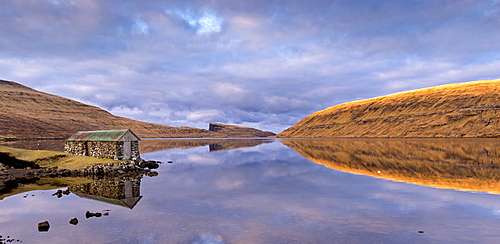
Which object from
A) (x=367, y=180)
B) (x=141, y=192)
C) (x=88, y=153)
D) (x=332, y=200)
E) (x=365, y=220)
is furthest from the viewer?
(x=88, y=153)

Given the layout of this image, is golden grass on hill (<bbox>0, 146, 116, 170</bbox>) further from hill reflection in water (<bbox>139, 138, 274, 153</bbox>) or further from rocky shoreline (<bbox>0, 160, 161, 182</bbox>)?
hill reflection in water (<bbox>139, 138, 274, 153</bbox>)

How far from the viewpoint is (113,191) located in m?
22.5

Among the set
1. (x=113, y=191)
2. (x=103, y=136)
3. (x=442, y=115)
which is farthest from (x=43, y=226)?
(x=442, y=115)

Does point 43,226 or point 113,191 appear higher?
point 113,191

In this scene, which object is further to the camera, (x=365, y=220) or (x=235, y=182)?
(x=235, y=182)

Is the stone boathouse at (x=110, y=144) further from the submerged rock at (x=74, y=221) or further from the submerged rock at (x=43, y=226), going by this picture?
the submerged rock at (x=43, y=226)

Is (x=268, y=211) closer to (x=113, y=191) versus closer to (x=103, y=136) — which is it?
(x=113, y=191)

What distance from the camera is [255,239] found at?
1231 centimetres

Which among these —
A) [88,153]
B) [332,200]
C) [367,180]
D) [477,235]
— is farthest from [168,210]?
[88,153]

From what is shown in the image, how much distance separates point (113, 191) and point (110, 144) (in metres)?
19.3

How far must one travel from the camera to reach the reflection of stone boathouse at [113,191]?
64.0 ft

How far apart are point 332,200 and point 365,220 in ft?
14.9

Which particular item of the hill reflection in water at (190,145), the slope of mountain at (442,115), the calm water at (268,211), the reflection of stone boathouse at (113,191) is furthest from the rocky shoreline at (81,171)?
the slope of mountain at (442,115)

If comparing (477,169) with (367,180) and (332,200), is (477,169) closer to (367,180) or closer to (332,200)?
(367,180)
